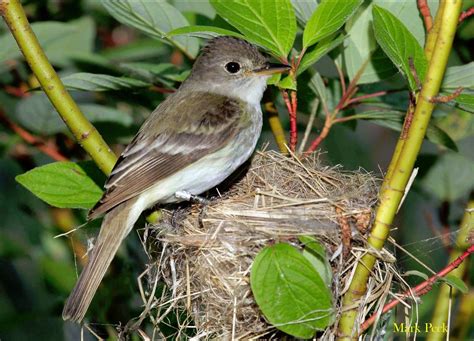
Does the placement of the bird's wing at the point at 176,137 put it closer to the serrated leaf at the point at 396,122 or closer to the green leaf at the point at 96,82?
the green leaf at the point at 96,82

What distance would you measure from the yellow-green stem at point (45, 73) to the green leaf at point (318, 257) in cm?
83

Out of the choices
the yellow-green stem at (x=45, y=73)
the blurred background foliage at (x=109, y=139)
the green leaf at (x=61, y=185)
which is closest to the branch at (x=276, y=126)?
the blurred background foliage at (x=109, y=139)

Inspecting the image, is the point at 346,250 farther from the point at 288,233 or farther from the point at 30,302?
the point at 30,302

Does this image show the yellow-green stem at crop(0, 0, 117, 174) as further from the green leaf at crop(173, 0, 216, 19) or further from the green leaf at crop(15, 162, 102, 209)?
the green leaf at crop(173, 0, 216, 19)

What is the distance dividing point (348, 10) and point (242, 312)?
1.12 meters

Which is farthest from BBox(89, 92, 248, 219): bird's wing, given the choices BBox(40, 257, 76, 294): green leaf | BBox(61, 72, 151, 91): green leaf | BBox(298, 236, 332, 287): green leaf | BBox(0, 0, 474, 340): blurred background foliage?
BBox(298, 236, 332, 287): green leaf

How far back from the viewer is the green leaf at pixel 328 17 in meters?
2.55

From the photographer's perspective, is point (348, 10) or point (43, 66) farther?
point (43, 66)

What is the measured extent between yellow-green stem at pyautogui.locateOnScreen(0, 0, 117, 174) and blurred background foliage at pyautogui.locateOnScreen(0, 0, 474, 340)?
404mm

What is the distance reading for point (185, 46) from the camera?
362cm

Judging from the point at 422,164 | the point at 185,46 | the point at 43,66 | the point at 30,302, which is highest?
the point at 43,66

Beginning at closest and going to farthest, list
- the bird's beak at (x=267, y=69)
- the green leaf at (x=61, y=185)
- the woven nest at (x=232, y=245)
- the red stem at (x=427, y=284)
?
the red stem at (x=427, y=284) < the woven nest at (x=232, y=245) < the green leaf at (x=61, y=185) < the bird's beak at (x=267, y=69)

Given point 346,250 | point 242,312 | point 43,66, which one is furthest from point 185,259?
point 43,66

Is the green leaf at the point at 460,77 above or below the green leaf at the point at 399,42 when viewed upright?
below
